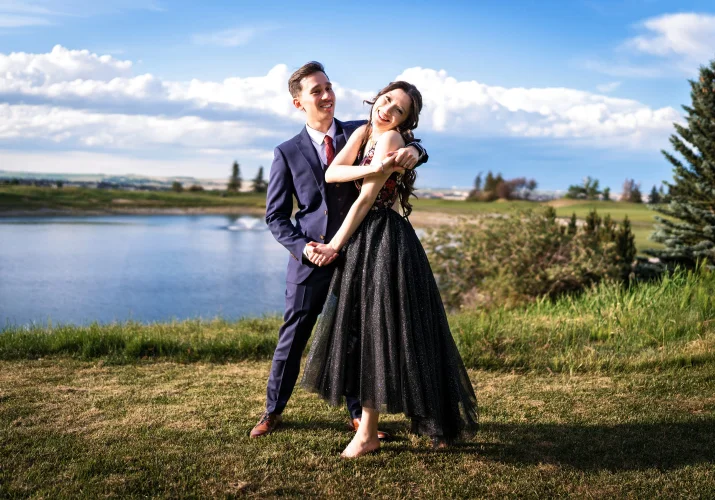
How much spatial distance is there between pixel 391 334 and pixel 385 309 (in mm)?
125

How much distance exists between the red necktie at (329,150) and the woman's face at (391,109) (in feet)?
1.37

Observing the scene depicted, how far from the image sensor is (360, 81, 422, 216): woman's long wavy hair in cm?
311

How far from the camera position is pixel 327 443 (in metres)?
3.48

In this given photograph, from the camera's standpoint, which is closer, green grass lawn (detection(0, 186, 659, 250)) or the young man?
the young man

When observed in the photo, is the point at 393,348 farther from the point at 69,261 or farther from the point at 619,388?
the point at 69,261

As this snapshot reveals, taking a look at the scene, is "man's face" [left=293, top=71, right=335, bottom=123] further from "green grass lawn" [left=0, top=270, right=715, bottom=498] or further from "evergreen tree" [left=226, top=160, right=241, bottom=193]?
"evergreen tree" [left=226, top=160, right=241, bottom=193]

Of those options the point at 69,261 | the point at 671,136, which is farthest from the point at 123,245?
the point at 671,136

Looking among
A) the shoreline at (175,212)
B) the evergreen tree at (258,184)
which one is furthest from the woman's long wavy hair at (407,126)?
the evergreen tree at (258,184)

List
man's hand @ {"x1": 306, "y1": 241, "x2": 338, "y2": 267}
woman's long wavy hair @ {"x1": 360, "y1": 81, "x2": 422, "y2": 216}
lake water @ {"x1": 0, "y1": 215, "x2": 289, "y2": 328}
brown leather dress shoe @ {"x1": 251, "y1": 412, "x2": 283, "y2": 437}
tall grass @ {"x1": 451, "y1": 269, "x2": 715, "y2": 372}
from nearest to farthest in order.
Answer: woman's long wavy hair @ {"x1": 360, "y1": 81, "x2": 422, "y2": 216} < man's hand @ {"x1": 306, "y1": 241, "x2": 338, "y2": 267} < brown leather dress shoe @ {"x1": 251, "y1": 412, "x2": 283, "y2": 437} < tall grass @ {"x1": 451, "y1": 269, "x2": 715, "y2": 372} < lake water @ {"x1": 0, "y1": 215, "x2": 289, "y2": 328}

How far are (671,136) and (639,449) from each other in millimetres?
9244

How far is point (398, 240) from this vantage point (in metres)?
3.17

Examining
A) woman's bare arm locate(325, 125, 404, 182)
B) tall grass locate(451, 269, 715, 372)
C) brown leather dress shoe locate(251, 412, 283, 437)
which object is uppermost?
woman's bare arm locate(325, 125, 404, 182)

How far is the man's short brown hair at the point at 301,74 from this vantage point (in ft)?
11.2

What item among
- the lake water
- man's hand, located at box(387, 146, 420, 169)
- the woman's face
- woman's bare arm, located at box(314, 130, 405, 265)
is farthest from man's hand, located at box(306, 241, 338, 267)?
the lake water
